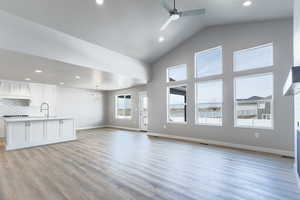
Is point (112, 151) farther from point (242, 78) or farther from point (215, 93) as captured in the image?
point (242, 78)

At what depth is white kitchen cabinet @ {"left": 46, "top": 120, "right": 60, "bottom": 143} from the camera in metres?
5.37

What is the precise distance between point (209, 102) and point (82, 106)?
284 inches

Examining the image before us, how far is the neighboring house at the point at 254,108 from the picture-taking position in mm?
4281

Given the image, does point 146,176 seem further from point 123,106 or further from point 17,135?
point 123,106

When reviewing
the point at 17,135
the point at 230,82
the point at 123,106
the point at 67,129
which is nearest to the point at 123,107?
the point at 123,106

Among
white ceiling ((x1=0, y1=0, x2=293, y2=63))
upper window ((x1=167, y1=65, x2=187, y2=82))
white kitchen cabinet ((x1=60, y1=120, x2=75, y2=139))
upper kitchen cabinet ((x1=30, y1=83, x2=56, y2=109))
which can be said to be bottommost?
white kitchen cabinet ((x1=60, y1=120, x2=75, y2=139))

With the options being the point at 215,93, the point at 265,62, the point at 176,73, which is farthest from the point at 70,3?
the point at 265,62

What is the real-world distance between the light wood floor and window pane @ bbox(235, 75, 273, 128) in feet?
3.20

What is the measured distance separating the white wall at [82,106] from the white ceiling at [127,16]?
4.89 meters

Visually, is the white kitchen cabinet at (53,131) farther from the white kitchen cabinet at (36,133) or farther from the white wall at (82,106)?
the white wall at (82,106)

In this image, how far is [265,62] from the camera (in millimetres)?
4301

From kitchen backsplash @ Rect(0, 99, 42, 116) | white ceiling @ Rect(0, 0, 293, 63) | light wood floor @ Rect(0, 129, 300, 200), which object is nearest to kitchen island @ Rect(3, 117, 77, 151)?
light wood floor @ Rect(0, 129, 300, 200)

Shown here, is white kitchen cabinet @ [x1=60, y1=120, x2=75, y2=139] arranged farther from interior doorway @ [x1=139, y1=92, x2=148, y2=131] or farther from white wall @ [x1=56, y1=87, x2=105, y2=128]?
interior doorway @ [x1=139, y1=92, x2=148, y2=131]

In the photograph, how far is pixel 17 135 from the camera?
470cm
